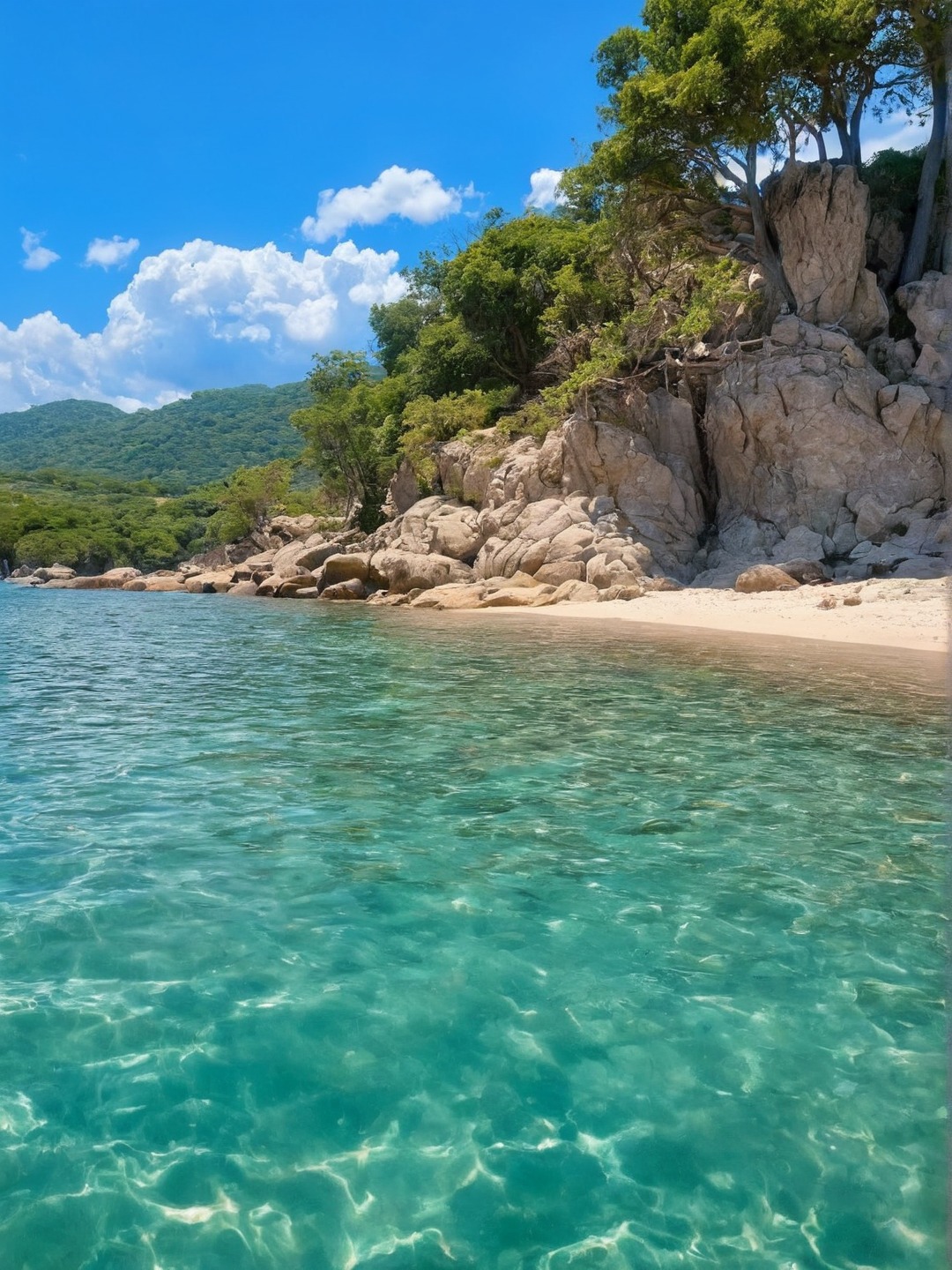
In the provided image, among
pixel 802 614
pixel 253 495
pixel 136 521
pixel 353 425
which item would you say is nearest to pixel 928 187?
pixel 802 614

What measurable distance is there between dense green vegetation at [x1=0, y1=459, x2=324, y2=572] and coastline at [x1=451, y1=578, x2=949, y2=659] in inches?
1609

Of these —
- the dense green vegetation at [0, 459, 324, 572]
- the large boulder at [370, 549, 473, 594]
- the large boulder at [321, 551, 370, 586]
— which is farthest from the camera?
the dense green vegetation at [0, 459, 324, 572]

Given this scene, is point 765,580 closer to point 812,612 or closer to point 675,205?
point 812,612

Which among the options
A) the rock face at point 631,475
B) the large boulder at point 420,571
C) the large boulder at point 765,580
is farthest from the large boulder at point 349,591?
the large boulder at point 765,580

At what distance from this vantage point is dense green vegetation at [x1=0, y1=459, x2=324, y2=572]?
2633 inches

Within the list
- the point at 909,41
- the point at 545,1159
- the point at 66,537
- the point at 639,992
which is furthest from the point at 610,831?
the point at 66,537

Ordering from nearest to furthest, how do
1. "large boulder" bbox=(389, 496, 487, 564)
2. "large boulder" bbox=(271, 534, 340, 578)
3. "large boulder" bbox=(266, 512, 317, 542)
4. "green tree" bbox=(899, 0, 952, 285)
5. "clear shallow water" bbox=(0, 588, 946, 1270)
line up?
"clear shallow water" bbox=(0, 588, 946, 1270)
"green tree" bbox=(899, 0, 952, 285)
"large boulder" bbox=(389, 496, 487, 564)
"large boulder" bbox=(271, 534, 340, 578)
"large boulder" bbox=(266, 512, 317, 542)

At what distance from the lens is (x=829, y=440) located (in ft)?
92.6

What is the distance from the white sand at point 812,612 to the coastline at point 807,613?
0.02m

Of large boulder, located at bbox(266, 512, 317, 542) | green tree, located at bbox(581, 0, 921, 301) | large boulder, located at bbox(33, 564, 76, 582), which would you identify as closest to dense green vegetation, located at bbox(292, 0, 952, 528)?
green tree, located at bbox(581, 0, 921, 301)

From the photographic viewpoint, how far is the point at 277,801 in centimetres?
749

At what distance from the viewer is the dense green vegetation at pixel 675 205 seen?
89.5 feet

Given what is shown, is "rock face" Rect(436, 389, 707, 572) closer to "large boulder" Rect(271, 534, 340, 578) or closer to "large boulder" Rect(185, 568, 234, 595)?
"large boulder" Rect(271, 534, 340, 578)

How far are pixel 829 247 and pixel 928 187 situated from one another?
4.75 meters
